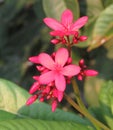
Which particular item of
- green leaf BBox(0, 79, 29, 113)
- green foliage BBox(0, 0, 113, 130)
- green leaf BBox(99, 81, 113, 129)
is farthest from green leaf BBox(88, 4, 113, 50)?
green leaf BBox(0, 79, 29, 113)

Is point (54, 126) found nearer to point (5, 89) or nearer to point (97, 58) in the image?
point (5, 89)

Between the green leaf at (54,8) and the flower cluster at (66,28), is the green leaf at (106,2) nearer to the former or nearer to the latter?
the green leaf at (54,8)

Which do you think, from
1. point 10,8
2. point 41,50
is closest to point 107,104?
point 41,50

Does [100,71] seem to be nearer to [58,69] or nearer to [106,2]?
[106,2]

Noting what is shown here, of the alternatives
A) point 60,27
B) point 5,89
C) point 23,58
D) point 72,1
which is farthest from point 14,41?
point 60,27

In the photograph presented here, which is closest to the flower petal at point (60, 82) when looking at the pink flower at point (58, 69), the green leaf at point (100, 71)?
the pink flower at point (58, 69)
